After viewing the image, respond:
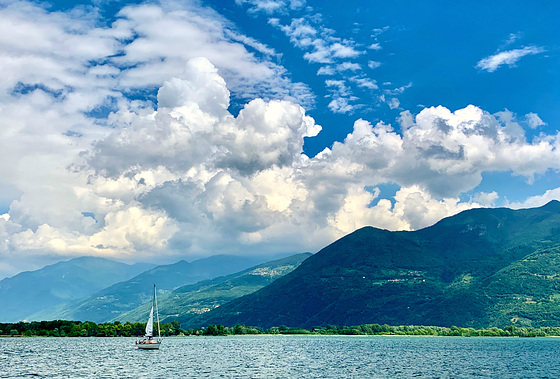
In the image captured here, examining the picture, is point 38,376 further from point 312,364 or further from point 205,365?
point 312,364

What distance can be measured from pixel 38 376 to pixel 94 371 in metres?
14.9

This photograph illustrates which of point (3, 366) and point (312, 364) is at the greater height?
point (3, 366)

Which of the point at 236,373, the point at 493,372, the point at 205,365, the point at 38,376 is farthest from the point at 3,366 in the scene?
the point at 493,372

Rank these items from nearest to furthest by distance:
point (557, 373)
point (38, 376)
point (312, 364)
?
point (38, 376)
point (557, 373)
point (312, 364)

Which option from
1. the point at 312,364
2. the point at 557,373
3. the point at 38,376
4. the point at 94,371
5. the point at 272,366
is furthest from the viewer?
the point at 312,364

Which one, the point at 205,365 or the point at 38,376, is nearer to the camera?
the point at 38,376

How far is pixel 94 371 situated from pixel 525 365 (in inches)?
5057

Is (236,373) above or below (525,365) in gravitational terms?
above

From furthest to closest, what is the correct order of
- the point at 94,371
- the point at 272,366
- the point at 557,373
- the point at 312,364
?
the point at 312,364 → the point at 272,366 → the point at 557,373 → the point at 94,371

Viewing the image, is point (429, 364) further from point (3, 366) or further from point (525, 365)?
point (3, 366)

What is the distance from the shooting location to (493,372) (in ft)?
454

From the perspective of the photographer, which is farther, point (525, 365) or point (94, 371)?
point (525, 365)

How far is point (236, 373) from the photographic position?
4975 inches

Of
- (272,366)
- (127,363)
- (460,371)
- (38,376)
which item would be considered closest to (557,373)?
(460,371)
